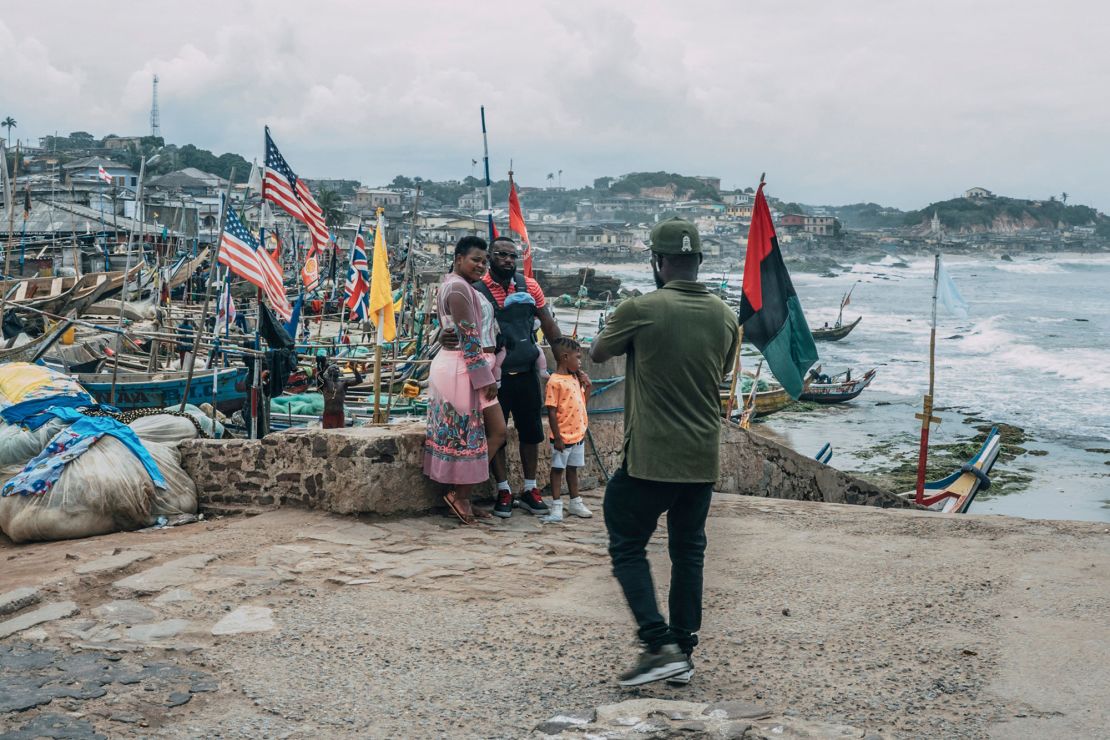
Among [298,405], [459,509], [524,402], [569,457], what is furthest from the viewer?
[298,405]

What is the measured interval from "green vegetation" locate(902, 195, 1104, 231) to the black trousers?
175 m

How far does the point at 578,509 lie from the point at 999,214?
611ft

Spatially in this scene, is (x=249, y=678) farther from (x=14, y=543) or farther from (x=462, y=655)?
(x=14, y=543)

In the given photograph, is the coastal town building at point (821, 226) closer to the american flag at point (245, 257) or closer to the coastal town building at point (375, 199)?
the coastal town building at point (375, 199)

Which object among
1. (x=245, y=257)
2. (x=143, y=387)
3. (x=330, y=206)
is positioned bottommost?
(x=143, y=387)

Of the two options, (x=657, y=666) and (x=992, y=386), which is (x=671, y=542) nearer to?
(x=657, y=666)

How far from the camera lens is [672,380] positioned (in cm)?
355

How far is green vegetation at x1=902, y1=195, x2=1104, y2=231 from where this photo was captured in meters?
170

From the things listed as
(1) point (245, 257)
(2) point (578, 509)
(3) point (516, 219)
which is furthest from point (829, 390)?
(2) point (578, 509)

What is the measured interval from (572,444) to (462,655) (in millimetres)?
2608

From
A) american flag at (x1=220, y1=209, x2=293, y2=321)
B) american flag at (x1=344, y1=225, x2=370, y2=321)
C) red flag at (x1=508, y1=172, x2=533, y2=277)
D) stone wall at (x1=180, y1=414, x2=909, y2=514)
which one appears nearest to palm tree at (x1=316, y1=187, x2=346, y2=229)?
american flag at (x1=344, y1=225, x2=370, y2=321)

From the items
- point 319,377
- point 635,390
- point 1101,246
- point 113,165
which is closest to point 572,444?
point 635,390

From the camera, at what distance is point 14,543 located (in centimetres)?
533

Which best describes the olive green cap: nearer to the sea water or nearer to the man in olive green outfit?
the man in olive green outfit
